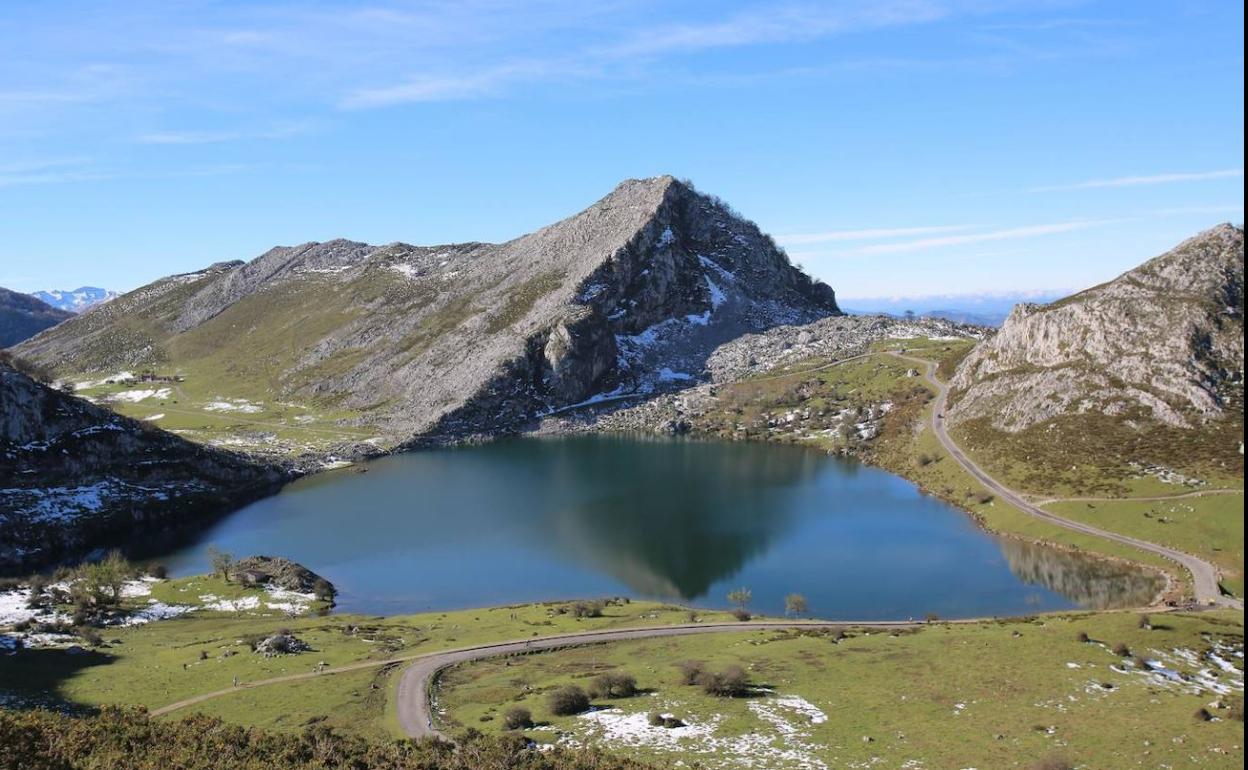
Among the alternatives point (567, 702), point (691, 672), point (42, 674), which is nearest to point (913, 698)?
point (691, 672)

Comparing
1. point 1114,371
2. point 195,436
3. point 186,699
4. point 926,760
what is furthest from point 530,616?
point 195,436

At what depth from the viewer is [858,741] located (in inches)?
1844

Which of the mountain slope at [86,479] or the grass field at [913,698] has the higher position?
the mountain slope at [86,479]

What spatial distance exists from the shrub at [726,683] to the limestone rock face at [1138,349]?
92.2m

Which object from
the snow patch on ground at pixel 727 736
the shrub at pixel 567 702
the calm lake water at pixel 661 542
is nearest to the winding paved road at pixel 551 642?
the calm lake water at pixel 661 542

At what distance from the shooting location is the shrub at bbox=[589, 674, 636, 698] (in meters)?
55.6

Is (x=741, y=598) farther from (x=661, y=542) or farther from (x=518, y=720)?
(x=518, y=720)

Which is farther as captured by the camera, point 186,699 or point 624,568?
point 624,568

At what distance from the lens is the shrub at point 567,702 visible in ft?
173

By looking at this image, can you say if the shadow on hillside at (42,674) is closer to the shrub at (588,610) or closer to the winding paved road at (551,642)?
the winding paved road at (551,642)

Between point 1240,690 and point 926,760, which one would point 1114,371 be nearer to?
point 1240,690

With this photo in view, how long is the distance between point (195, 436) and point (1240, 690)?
198 m

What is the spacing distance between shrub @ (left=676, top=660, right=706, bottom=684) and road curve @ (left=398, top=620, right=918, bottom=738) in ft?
35.1

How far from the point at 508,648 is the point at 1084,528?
246 feet
